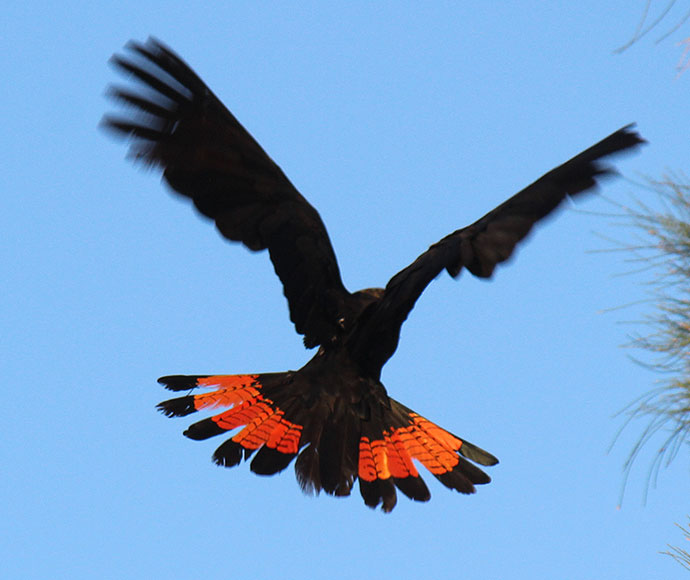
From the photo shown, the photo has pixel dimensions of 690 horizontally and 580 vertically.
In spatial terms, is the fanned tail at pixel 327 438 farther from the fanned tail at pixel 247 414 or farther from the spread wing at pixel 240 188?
the spread wing at pixel 240 188

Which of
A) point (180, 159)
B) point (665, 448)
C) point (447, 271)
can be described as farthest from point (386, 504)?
point (180, 159)

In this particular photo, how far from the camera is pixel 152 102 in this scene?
4.26 metres

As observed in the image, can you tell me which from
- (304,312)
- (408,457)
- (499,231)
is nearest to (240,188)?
(304,312)

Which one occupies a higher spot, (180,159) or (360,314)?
(180,159)

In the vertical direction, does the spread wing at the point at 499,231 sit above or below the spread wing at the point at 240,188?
below

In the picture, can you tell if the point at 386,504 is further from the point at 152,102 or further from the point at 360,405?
the point at 152,102

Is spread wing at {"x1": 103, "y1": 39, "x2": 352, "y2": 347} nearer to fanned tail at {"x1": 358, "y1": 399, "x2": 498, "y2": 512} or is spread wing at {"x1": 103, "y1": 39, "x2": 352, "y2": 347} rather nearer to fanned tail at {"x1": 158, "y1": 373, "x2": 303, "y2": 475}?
fanned tail at {"x1": 158, "y1": 373, "x2": 303, "y2": 475}

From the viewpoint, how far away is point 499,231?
3971 mm

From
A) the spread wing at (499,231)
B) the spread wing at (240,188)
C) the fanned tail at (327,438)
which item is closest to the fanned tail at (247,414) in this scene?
the fanned tail at (327,438)

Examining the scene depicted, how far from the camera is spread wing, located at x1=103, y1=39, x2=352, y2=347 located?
14.1 ft

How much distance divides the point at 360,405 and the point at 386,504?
1.69ft

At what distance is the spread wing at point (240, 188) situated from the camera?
4.29 m

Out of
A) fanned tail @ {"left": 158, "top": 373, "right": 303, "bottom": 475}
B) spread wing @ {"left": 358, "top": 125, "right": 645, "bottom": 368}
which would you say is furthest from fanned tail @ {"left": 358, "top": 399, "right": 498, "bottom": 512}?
spread wing @ {"left": 358, "top": 125, "right": 645, "bottom": 368}

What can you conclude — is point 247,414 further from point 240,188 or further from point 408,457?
point 240,188
